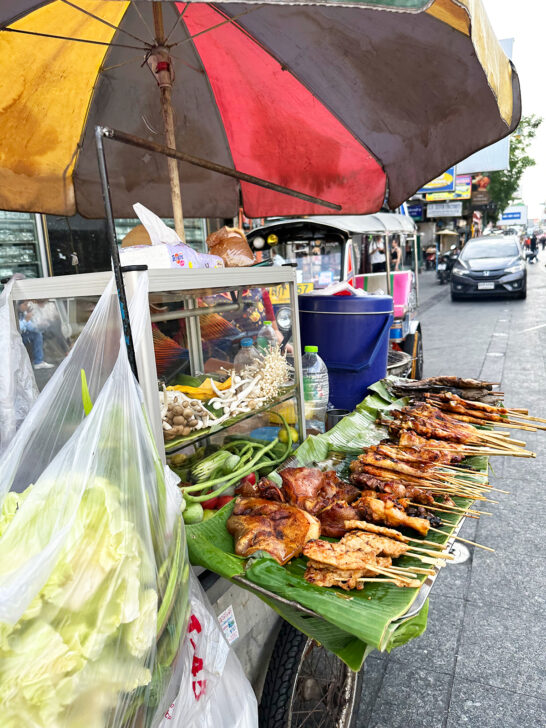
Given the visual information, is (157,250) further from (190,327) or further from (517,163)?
(517,163)

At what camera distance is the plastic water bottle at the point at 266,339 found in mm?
2500

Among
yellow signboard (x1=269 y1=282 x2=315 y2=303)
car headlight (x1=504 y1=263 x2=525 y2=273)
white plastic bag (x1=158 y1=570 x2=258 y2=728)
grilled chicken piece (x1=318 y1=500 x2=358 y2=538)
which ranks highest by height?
yellow signboard (x1=269 y1=282 x2=315 y2=303)

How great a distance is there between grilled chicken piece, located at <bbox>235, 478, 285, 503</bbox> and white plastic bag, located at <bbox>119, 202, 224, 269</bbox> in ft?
3.29

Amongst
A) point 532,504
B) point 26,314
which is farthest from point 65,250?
point 532,504

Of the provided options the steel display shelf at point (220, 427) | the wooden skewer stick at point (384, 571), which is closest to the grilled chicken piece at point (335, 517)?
the wooden skewer stick at point (384, 571)

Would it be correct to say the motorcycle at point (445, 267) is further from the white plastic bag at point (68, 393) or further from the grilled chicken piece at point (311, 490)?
the white plastic bag at point (68, 393)

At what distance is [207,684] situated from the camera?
1405mm

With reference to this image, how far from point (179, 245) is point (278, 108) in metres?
1.95

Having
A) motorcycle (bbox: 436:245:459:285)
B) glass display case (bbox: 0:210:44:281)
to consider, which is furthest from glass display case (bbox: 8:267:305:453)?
motorcycle (bbox: 436:245:459:285)

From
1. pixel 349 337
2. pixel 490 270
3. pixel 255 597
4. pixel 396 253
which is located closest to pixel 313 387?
pixel 349 337

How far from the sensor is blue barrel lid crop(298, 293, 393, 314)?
321cm

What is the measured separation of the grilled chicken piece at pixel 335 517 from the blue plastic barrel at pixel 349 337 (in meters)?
1.53

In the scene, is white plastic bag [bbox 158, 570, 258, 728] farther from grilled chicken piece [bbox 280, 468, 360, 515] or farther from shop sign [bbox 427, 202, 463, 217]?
shop sign [bbox 427, 202, 463, 217]

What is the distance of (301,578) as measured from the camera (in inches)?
60.6
